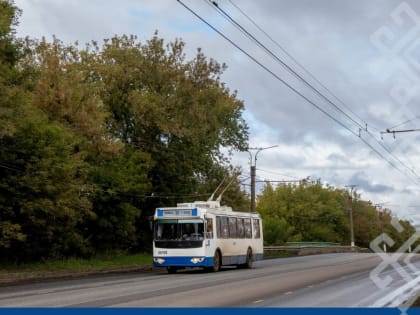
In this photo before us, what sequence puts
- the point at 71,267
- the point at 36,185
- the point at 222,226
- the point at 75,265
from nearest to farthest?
the point at 36,185 → the point at 71,267 → the point at 222,226 → the point at 75,265

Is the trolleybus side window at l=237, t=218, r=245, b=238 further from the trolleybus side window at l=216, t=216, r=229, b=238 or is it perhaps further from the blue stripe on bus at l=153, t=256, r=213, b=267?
the blue stripe on bus at l=153, t=256, r=213, b=267

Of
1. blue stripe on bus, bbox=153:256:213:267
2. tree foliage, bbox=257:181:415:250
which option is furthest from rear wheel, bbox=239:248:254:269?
tree foliage, bbox=257:181:415:250

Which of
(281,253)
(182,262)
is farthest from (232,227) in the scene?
(281,253)

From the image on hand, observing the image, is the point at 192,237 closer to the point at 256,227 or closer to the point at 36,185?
the point at 36,185

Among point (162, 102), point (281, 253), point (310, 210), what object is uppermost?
point (162, 102)

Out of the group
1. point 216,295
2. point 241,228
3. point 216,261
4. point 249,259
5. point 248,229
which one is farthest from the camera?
point 248,229

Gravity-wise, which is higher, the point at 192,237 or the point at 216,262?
the point at 192,237

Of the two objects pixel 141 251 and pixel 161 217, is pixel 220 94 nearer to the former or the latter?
pixel 141 251

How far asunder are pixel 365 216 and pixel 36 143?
107 meters

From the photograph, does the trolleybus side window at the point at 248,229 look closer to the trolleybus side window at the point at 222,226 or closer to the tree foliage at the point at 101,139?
the trolleybus side window at the point at 222,226

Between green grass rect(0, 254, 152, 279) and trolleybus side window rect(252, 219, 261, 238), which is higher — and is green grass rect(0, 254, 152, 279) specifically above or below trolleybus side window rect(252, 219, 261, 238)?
below

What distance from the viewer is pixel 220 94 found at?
46.5 meters

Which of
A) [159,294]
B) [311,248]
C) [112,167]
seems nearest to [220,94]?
[112,167]

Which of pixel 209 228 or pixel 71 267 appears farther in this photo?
pixel 71 267
